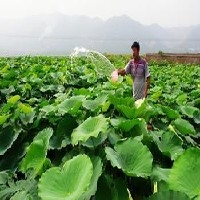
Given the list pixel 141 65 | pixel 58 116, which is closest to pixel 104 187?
pixel 58 116

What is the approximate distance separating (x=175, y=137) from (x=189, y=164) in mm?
669

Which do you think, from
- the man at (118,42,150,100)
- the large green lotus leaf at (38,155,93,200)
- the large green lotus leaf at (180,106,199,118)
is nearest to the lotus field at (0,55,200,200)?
the large green lotus leaf at (38,155,93,200)

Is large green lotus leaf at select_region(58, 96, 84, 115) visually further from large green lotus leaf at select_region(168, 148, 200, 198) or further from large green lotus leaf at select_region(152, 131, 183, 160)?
large green lotus leaf at select_region(168, 148, 200, 198)

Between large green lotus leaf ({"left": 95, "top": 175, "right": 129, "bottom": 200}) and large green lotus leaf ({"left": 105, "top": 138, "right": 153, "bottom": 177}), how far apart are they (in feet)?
0.21

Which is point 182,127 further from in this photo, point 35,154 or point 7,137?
point 7,137

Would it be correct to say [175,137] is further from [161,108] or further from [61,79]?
[61,79]

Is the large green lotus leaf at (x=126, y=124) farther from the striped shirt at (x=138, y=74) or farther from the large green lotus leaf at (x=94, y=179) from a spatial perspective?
the striped shirt at (x=138, y=74)

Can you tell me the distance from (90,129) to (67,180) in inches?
19.9

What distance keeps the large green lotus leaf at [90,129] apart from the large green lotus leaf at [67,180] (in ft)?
0.98

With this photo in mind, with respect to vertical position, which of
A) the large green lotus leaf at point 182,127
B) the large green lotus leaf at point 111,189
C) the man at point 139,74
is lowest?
the man at point 139,74

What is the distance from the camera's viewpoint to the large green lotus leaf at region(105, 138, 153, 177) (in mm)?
1819

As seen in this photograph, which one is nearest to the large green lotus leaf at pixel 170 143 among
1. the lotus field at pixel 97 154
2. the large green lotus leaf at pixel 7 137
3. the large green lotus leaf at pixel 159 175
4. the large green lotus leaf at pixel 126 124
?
the lotus field at pixel 97 154

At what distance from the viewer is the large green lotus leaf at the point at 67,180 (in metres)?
1.66

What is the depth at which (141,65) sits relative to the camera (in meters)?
5.45
